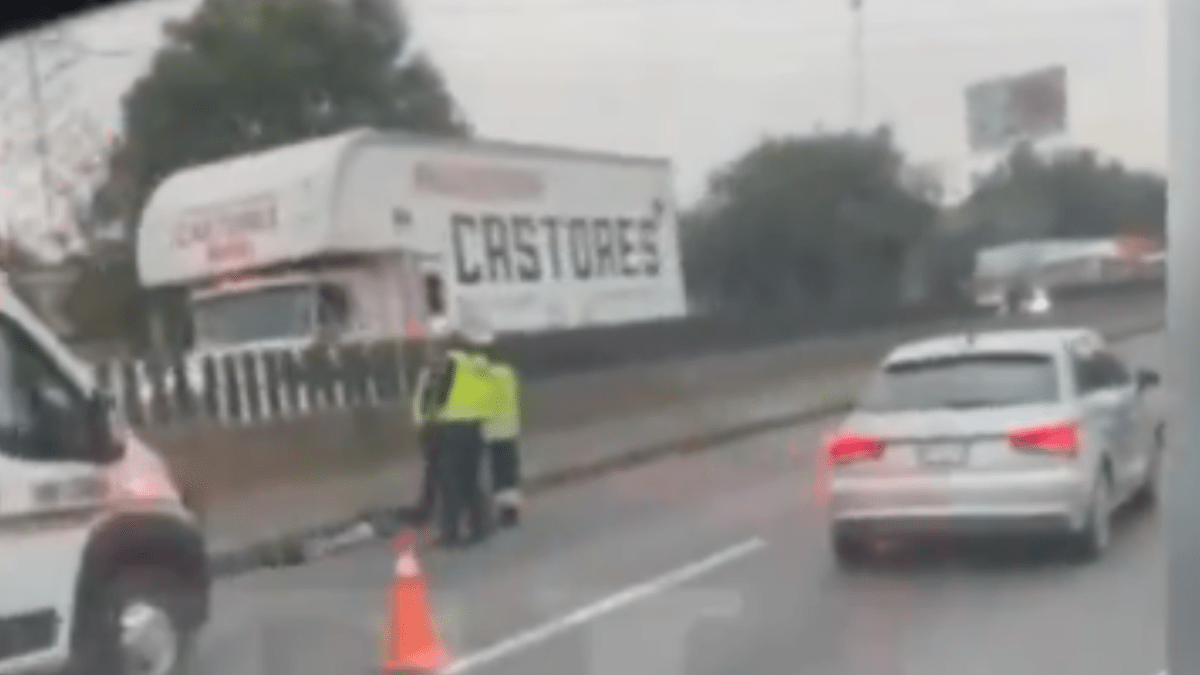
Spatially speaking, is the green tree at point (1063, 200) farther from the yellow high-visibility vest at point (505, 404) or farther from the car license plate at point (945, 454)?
the yellow high-visibility vest at point (505, 404)

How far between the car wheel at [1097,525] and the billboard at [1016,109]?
629 mm

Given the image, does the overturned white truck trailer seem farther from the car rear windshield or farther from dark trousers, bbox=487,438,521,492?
the car rear windshield

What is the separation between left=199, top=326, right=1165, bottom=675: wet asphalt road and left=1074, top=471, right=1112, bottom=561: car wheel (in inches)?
1.3

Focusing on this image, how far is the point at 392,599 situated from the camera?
12.6ft

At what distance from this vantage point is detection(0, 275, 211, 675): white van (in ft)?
13.6

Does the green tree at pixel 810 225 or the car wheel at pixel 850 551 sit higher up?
the green tree at pixel 810 225

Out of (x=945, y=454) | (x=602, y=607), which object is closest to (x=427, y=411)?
(x=602, y=607)

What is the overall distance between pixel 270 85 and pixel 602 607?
129 centimetres

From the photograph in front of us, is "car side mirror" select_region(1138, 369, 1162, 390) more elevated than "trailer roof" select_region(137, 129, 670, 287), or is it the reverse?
"trailer roof" select_region(137, 129, 670, 287)

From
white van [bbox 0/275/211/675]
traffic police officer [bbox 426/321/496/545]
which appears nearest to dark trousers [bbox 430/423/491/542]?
traffic police officer [bbox 426/321/496/545]

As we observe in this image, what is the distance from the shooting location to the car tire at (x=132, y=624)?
167 inches

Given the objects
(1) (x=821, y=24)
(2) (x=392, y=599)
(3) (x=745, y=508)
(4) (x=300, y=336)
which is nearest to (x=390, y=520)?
(2) (x=392, y=599)

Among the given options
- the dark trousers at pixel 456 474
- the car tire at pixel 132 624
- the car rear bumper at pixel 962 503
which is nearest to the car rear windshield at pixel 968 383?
the car rear bumper at pixel 962 503

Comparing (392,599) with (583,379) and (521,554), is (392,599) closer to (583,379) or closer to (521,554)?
(521,554)
